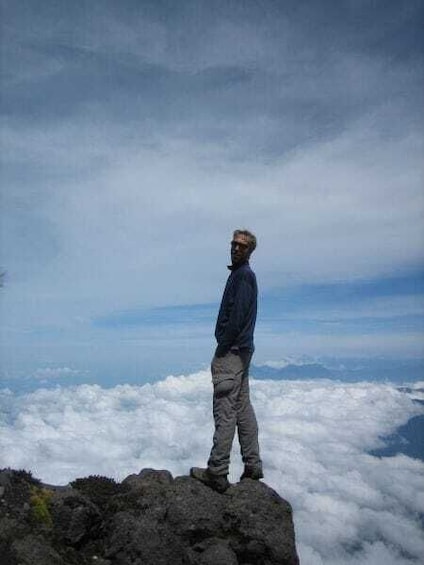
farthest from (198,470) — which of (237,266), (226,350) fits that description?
(237,266)

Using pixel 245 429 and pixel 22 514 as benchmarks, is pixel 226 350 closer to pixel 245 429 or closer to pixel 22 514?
pixel 245 429

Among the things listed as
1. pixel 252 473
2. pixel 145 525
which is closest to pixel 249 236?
pixel 252 473

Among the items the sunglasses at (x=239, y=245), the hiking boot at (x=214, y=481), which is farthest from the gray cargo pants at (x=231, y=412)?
the sunglasses at (x=239, y=245)

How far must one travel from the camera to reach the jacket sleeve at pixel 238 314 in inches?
401

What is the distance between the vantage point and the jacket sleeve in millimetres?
10180

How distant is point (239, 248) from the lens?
10422 millimetres

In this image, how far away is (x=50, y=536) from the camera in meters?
8.66

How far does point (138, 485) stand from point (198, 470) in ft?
5.14

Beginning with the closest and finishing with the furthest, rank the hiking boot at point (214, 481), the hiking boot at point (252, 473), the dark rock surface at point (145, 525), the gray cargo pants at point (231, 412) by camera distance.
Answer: the dark rock surface at point (145, 525), the gray cargo pants at point (231, 412), the hiking boot at point (214, 481), the hiking boot at point (252, 473)

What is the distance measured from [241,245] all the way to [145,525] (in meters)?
6.33

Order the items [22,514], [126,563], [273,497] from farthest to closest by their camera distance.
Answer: [273,497], [22,514], [126,563]

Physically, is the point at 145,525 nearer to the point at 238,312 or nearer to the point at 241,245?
the point at 238,312

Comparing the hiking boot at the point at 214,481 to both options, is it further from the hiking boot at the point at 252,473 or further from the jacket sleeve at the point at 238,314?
the jacket sleeve at the point at 238,314

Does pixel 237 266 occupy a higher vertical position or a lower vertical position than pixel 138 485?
higher
